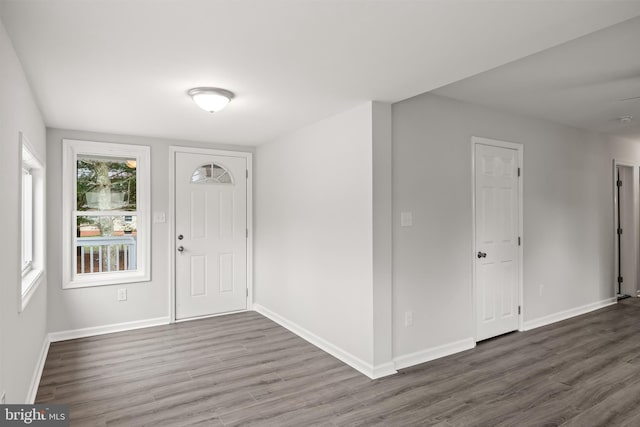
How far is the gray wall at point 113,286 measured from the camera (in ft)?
13.6

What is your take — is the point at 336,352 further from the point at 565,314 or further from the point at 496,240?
the point at 565,314

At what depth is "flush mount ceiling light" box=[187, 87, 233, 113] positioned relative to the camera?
113 inches

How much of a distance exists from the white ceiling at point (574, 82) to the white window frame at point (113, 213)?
11.5ft

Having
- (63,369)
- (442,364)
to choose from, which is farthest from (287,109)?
(63,369)

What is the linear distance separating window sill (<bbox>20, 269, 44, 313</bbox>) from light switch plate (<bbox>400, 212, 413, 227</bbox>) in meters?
2.82

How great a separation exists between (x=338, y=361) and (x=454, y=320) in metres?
1.18

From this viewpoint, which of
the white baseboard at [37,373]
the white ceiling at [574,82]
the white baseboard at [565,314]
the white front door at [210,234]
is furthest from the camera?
the white front door at [210,234]

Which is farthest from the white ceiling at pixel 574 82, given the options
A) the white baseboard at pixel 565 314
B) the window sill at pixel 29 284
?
the window sill at pixel 29 284

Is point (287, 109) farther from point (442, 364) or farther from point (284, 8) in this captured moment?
point (442, 364)

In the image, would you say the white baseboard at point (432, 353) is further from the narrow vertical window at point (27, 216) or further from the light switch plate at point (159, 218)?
the narrow vertical window at point (27, 216)

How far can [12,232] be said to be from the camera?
2170 millimetres

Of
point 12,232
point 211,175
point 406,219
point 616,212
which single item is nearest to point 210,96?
point 12,232

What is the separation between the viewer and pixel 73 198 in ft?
14.0
